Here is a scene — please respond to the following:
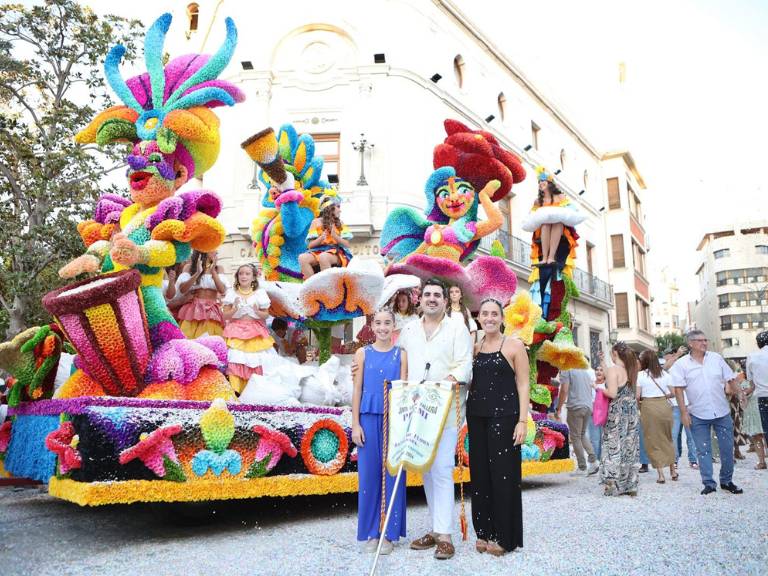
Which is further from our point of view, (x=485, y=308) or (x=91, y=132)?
(x=91, y=132)

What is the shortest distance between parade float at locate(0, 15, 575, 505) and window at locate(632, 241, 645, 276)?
21771mm

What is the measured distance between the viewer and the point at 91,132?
4.65 m

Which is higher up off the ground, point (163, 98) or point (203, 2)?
point (203, 2)

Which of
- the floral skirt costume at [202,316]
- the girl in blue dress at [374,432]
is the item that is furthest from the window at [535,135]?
the girl in blue dress at [374,432]

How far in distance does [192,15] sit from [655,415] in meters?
15.2

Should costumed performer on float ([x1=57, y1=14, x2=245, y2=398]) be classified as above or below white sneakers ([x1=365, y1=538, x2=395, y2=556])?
above

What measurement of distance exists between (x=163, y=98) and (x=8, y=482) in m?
3.09

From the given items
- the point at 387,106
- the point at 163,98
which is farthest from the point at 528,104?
the point at 163,98

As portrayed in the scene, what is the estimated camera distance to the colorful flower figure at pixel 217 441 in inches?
138

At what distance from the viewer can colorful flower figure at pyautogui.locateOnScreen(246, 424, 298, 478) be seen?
3709 mm

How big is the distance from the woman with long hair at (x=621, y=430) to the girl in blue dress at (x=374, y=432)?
8.83ft

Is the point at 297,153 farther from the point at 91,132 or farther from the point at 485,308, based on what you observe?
the point at 485,308

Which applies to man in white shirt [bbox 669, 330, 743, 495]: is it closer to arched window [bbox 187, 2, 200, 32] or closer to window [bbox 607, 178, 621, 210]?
arched window [bbox 187, 2, 200, 32]

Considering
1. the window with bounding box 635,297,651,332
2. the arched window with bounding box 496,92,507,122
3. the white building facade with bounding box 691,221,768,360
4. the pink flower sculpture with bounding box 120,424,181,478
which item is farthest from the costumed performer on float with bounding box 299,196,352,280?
the white building facade with bounding box 691,221,768,360
